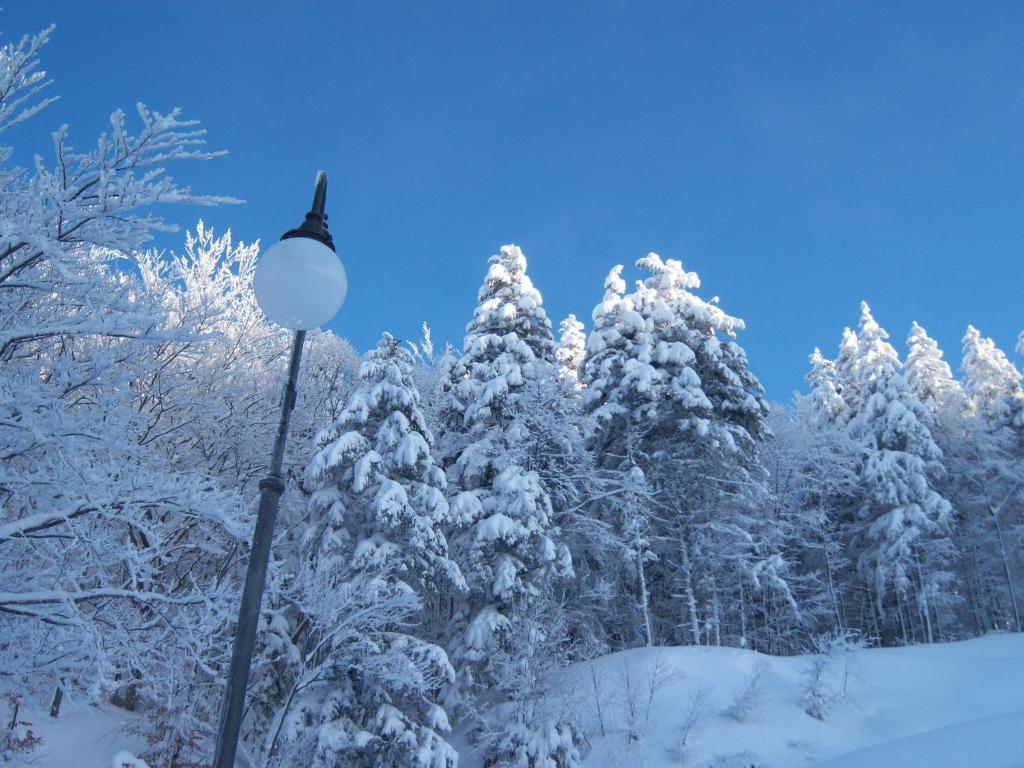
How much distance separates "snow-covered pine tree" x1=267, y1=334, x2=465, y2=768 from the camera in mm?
13547

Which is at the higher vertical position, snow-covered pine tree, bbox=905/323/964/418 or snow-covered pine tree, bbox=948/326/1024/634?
snow-covered pine tree, bbox=905/323/964/418

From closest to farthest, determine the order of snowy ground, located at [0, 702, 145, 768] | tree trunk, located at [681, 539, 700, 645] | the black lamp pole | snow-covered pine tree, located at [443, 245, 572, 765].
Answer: the black lamp pole, snowy ground, located at [0, 702, 145, 768], snow-covered pine tree, located at [443, 245, 572, 765], tree trunk, located at [681, 539, 700, 645]

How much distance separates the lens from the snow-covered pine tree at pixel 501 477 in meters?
17.2

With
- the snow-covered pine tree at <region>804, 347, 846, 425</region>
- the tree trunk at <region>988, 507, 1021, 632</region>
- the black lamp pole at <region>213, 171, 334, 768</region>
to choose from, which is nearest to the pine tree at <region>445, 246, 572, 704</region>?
the black lamp pole at <region>213, 171, 334, 768</region>

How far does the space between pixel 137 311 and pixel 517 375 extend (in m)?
13.3

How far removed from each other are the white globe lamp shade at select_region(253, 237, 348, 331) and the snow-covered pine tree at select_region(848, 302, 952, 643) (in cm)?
3018

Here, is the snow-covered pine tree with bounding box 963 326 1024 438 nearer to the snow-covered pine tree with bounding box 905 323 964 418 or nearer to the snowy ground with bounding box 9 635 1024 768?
the snow-covered pine tree with bounding box 905 323 964 418

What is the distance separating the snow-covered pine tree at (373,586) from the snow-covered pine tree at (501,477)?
1060 mm

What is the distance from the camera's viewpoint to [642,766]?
15.0 metres

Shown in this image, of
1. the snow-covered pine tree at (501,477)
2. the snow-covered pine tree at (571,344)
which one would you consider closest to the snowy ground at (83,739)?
the snow-covered pine tree at (501,477)

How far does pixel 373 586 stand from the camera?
14.0 m

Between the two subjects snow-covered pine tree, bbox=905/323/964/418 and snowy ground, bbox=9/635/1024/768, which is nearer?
snowy ground, bbox=9/635/1024/768

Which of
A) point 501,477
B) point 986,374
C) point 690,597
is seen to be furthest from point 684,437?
point 986,374

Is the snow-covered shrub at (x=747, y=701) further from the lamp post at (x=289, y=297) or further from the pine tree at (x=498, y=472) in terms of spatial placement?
the lamp post at (x=289, y=297)
